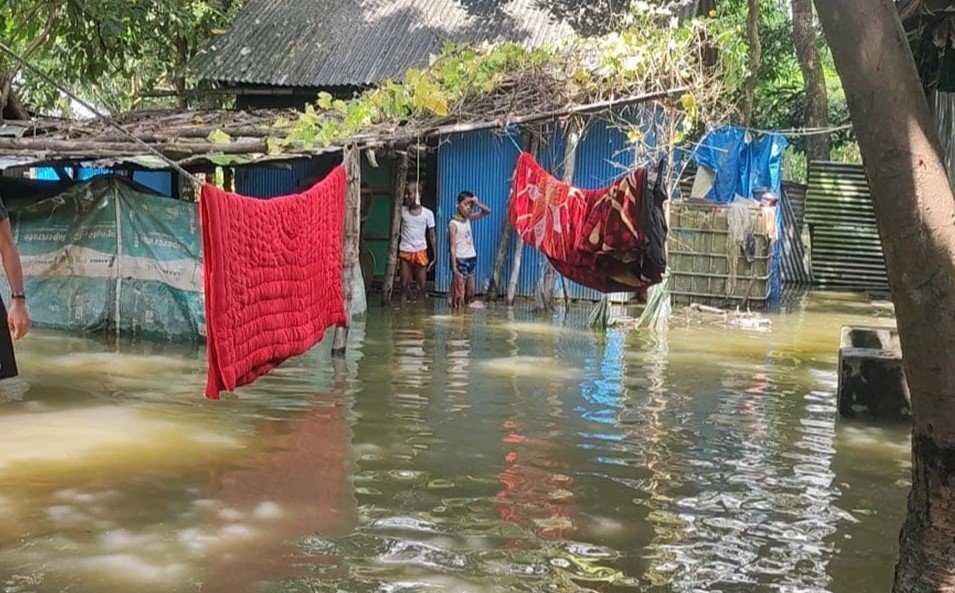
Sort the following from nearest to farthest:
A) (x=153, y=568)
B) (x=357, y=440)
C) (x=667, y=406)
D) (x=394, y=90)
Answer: (x=153, y=568) < (x=357, y=440) < (x=667, y=406) < (x=394, y=90)

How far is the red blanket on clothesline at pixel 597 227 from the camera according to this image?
8711 millimetres

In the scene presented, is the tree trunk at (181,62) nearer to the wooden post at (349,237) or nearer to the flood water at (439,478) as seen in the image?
the wooden post at (349,237)

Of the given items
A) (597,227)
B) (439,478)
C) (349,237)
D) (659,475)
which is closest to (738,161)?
(597,227)

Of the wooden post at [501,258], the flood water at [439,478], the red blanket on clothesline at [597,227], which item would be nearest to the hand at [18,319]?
the flood water at [439,478]

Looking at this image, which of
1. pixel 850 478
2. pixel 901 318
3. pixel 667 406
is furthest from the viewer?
pixel 667 406

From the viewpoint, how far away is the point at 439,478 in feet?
17.2

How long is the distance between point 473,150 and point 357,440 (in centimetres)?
803

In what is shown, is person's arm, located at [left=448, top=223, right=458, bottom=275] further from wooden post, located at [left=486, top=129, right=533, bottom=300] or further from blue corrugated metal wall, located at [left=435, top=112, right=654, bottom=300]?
blue corrugated metal wall, located at [left=435, top=112, right=654, bottom=300]

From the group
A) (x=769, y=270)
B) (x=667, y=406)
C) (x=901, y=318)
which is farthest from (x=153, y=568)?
(x=769, y=270)

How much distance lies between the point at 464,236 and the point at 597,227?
12.3 ft

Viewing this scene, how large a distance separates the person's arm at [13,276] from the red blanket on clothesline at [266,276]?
3.05 ft

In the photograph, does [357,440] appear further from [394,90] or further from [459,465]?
[394,90]

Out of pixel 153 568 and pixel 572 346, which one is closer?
pixel 153 568

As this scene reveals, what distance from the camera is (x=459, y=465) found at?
5508 millimetres
